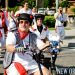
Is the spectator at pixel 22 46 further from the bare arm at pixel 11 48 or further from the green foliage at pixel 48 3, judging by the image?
the green foliage at pixel 48 3

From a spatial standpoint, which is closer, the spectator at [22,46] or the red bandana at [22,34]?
the spectator at [22,46]

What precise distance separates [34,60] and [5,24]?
793 centimetres

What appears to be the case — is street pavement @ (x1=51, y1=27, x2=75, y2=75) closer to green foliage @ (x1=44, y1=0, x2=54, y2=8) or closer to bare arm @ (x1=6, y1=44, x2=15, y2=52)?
bare arm @ (x1=6, y1=44, x2=15, y2=52)

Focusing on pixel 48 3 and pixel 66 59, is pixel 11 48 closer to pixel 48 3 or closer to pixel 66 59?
pixel 66 59

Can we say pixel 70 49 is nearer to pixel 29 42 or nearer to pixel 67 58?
pixel 67 58

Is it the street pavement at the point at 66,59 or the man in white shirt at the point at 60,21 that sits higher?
the man in white shirt at the point at 60,21

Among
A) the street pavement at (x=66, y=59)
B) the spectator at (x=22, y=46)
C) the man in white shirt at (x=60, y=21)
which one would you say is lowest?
the street pavement at (x=66, y=59)

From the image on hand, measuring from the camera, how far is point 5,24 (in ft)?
43.9

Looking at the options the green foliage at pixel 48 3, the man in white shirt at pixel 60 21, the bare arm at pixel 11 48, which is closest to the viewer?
the bare arm at pixel 11 48

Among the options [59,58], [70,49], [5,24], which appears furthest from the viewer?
[70,49]

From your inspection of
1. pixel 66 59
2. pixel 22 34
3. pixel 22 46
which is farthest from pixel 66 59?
pixel 22 46

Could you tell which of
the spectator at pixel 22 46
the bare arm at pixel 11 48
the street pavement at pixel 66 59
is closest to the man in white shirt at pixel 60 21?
the street pavement at pixel 66 59

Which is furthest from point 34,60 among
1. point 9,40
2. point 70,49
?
point 70,49

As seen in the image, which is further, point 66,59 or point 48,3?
point 48,3
